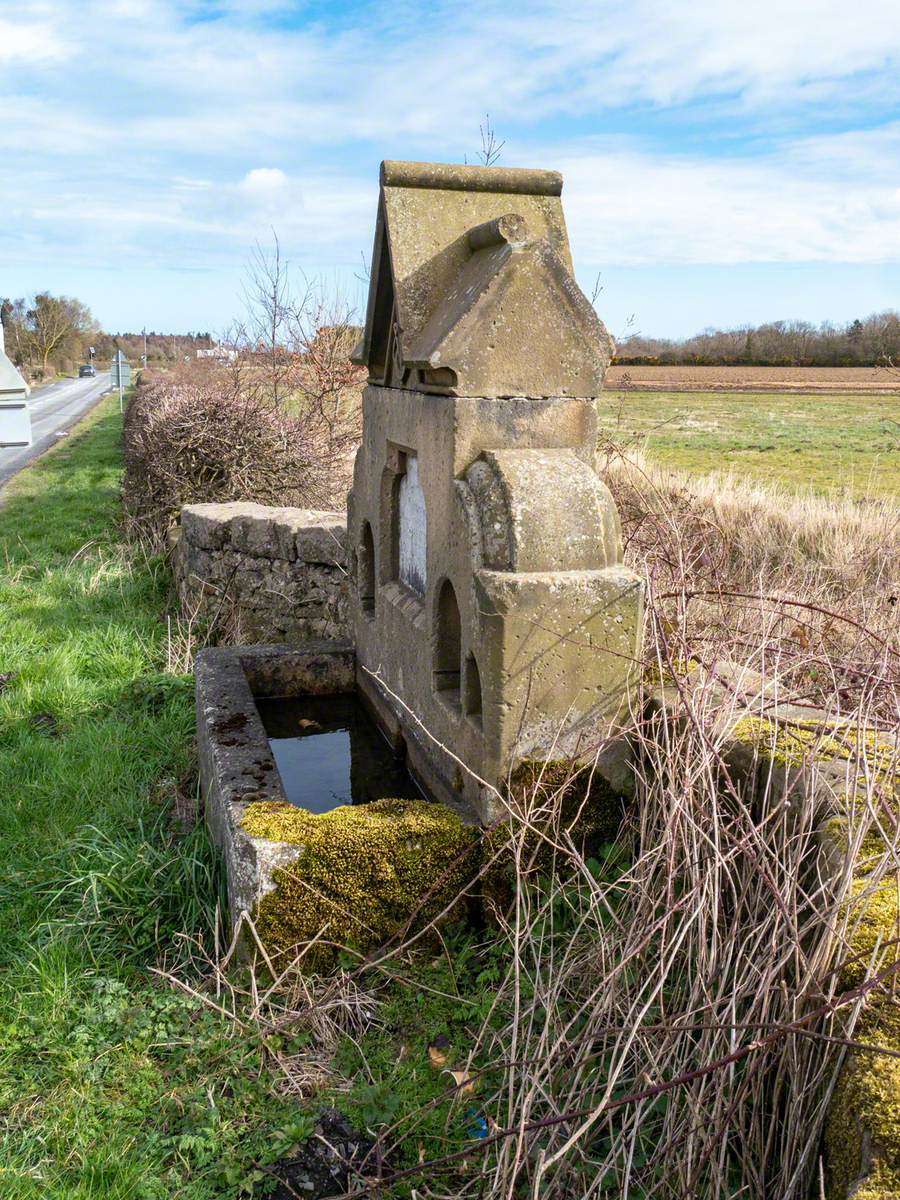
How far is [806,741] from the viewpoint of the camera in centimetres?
296

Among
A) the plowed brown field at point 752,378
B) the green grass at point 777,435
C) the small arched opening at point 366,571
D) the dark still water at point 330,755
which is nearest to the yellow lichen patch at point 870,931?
the dark still water at point 330,755

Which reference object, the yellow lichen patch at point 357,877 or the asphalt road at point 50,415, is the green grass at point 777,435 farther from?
the asphalt road at point 50,415

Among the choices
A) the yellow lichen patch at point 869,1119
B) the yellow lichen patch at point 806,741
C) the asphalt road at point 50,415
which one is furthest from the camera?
the asphalt road at point 50,415

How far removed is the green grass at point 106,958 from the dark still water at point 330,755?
0.55 metres

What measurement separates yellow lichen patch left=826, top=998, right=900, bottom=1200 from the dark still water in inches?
94.5

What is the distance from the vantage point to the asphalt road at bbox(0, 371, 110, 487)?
21.9m

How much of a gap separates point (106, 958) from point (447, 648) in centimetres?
165

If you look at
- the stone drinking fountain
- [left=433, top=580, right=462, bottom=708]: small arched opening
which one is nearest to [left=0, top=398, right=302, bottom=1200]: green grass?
the stone drinking fountain

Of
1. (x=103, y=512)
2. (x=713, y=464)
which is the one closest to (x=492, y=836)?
(x=103, y=512)

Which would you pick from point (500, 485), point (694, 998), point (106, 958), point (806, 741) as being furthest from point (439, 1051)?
point (500, 485)

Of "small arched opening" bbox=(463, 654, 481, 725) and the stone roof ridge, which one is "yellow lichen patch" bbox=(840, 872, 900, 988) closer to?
"small arched opening" bbox=(463, 654, 481, 725)

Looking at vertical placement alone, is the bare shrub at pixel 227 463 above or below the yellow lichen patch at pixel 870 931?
above

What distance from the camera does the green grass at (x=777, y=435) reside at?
1827cm

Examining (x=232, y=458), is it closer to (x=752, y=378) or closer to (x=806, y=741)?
(x=806, y=741)
